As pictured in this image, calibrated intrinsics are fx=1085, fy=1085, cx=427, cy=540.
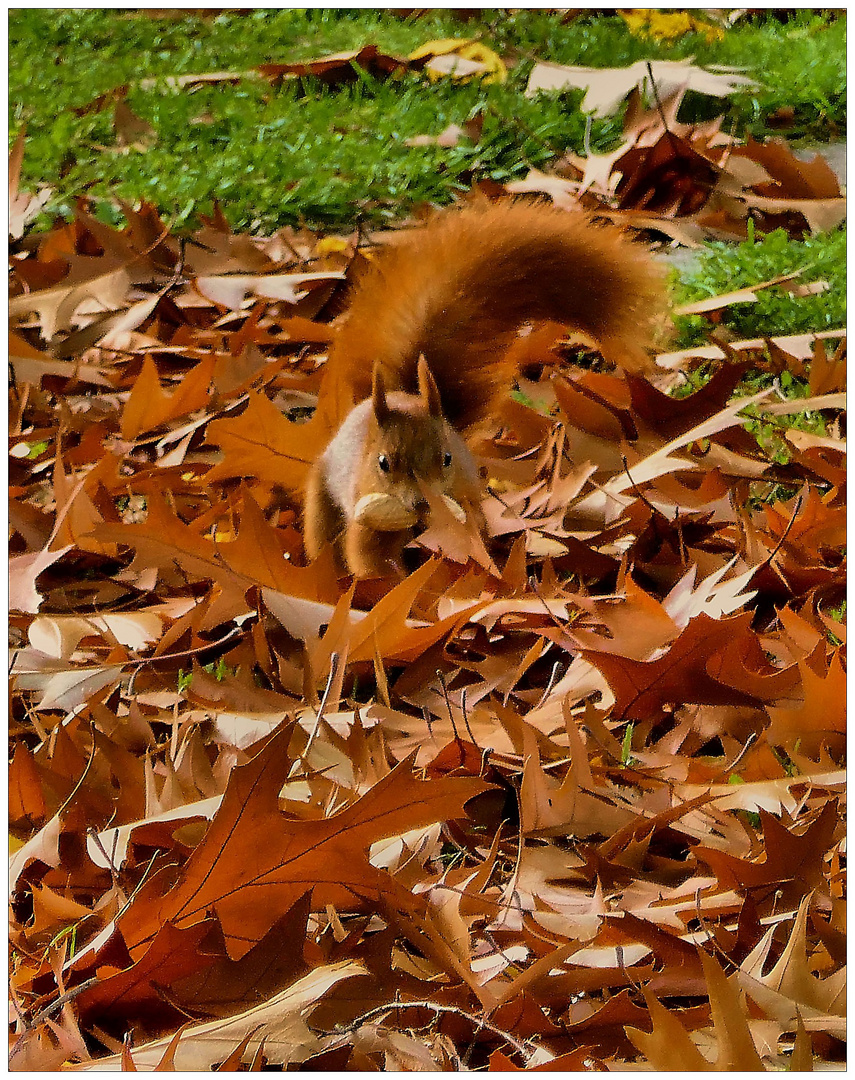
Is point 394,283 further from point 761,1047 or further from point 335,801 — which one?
point 761,1047

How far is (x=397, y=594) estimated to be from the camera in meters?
1.08

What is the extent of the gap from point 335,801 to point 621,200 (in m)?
1.76

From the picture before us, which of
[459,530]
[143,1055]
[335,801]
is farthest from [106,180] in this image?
[143,1055]

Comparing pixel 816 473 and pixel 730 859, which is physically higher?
pixel 730 859

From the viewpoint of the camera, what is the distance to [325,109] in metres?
2.82

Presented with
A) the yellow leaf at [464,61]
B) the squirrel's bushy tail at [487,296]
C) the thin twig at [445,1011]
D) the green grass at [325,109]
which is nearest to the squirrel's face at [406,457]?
the squirrel's bushy tail at [487,296]

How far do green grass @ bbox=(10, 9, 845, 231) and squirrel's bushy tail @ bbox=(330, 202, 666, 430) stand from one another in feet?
3.34

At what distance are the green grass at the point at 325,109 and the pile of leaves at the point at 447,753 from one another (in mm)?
994

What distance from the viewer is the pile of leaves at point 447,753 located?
704 millimetres

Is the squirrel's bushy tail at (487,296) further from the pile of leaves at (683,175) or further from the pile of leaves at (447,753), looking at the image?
the pile of leaves at (683,175)

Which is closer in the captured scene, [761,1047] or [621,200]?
[761,1047]

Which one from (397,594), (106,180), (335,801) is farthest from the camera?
(106,180)

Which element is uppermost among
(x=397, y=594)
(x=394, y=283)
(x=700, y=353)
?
(x=394, y=283)

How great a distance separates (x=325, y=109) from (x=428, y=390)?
70.6 inches
